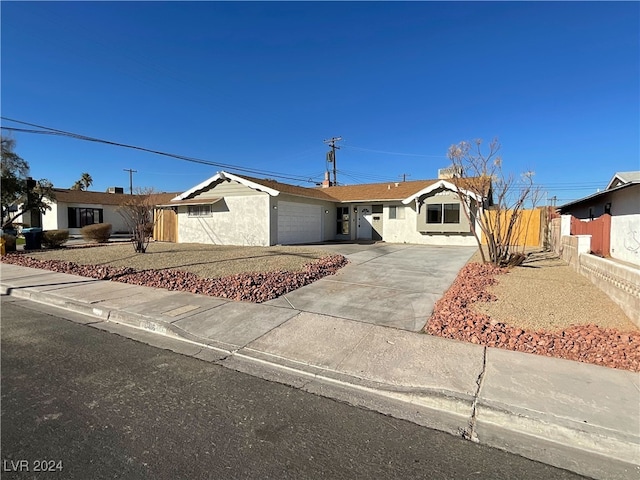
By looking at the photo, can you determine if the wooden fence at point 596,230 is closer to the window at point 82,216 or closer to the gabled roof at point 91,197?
the gabled roof at point 91,197

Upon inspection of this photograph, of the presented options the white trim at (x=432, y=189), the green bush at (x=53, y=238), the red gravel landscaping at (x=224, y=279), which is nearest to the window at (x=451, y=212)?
the white trim at (x=432, y=189)

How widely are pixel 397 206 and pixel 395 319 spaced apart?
49.2ft

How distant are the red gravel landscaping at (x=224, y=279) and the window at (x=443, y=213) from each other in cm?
876

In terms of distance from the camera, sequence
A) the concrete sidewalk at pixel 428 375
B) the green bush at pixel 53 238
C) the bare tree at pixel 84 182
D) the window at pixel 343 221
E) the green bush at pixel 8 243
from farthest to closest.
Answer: the bare tree at pixel 84 182 < the window at pixel 343 221 < the green bush at pixel 53 238 < the green bush at pixel 8 243 < the concrete sidewalk at pixel 428 375

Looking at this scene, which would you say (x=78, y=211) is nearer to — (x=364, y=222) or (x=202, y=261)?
(x=202, y=261)

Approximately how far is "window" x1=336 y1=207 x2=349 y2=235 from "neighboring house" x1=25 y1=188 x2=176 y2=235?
17.6 meters

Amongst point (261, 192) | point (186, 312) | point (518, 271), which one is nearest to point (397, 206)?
point (261, 192)

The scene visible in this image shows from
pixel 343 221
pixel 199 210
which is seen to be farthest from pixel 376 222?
pixel 199 210

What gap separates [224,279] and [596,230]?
501 inches

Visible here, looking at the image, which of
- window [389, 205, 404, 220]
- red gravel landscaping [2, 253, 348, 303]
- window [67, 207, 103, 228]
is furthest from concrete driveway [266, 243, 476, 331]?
window [67, 207, 103, 228]

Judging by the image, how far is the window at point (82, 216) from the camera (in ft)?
96.0

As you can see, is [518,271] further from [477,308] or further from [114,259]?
[114,259]

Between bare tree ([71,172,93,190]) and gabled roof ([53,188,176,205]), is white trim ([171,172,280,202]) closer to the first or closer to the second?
gabled roof ([53,188,176,205])

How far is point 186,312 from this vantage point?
6141mm
